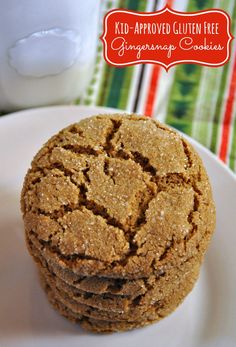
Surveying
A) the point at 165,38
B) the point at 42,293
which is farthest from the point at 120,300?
the point at 165,38

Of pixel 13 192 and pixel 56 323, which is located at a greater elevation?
pixel 13 192

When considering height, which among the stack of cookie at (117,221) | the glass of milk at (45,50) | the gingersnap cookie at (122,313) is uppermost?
the glass of milk at (45,50)

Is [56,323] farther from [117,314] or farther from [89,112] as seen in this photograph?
[89,112]

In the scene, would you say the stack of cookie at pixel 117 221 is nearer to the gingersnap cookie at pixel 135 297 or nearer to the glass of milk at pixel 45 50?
the gingersnap cookie at pixel 135 297

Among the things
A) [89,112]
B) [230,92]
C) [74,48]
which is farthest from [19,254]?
[230,92]

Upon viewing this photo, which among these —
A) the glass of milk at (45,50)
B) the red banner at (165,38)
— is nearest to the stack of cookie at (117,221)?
the red banner at (165,38)

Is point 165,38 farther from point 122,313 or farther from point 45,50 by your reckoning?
point 122,313
